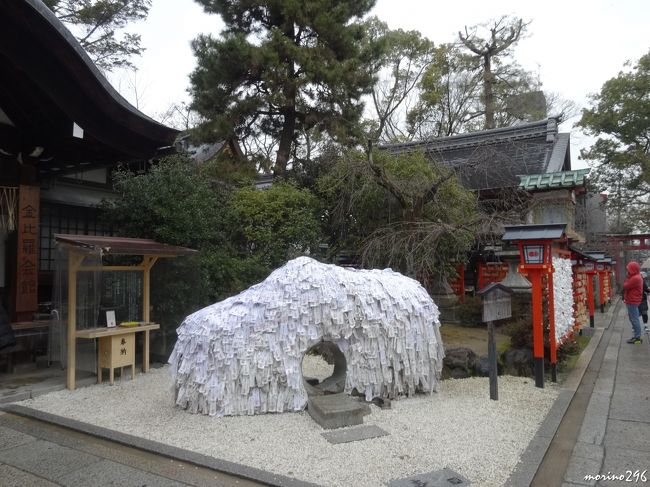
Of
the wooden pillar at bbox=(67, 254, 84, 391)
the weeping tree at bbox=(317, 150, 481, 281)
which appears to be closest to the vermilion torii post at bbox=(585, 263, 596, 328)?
the weeping tree at bbox=(317, 150, 481, 281)

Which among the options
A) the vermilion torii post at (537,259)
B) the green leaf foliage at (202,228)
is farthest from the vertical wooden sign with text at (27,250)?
the vermilion torii post at (537,259)

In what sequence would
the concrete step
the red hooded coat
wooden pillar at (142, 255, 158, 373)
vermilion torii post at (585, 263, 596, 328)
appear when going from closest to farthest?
1. the concrete step
2. wooden pillar at (142, 255, 158, 373)
3. the red hooded coat
4. vermilion torii post at (585, 263, 596, 328)

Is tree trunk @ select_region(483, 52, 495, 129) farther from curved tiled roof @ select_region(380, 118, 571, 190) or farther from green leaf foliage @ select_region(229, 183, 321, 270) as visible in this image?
green leaf foliage @ select_region(229, 183, 321, 270)

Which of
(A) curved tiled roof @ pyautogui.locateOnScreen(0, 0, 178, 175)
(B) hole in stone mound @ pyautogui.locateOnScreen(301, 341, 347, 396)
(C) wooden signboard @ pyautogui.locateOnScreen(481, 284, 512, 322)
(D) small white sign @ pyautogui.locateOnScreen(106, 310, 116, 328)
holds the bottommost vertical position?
(B) hole in stone mound @ pyautogui.locateOnScreen(301, 341, 347, 396)

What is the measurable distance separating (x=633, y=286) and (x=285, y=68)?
995 centimetres

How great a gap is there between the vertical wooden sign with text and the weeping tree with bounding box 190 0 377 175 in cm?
511

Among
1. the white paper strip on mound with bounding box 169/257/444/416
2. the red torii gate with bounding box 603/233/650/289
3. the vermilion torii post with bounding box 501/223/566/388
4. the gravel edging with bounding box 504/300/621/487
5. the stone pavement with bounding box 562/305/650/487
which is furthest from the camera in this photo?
the red torii gate with bounding box 603/233/650/289

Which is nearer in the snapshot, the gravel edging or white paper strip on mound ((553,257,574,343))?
the gravel edging

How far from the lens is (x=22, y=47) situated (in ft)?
22.4

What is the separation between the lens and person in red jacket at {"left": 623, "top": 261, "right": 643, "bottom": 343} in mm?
10758

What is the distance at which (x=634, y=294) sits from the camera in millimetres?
10812

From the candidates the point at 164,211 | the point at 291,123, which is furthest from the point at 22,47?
the point at 291,123

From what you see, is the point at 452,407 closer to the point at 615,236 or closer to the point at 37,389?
the point at 37,389

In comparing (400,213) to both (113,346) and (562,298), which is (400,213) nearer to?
(562,298)
